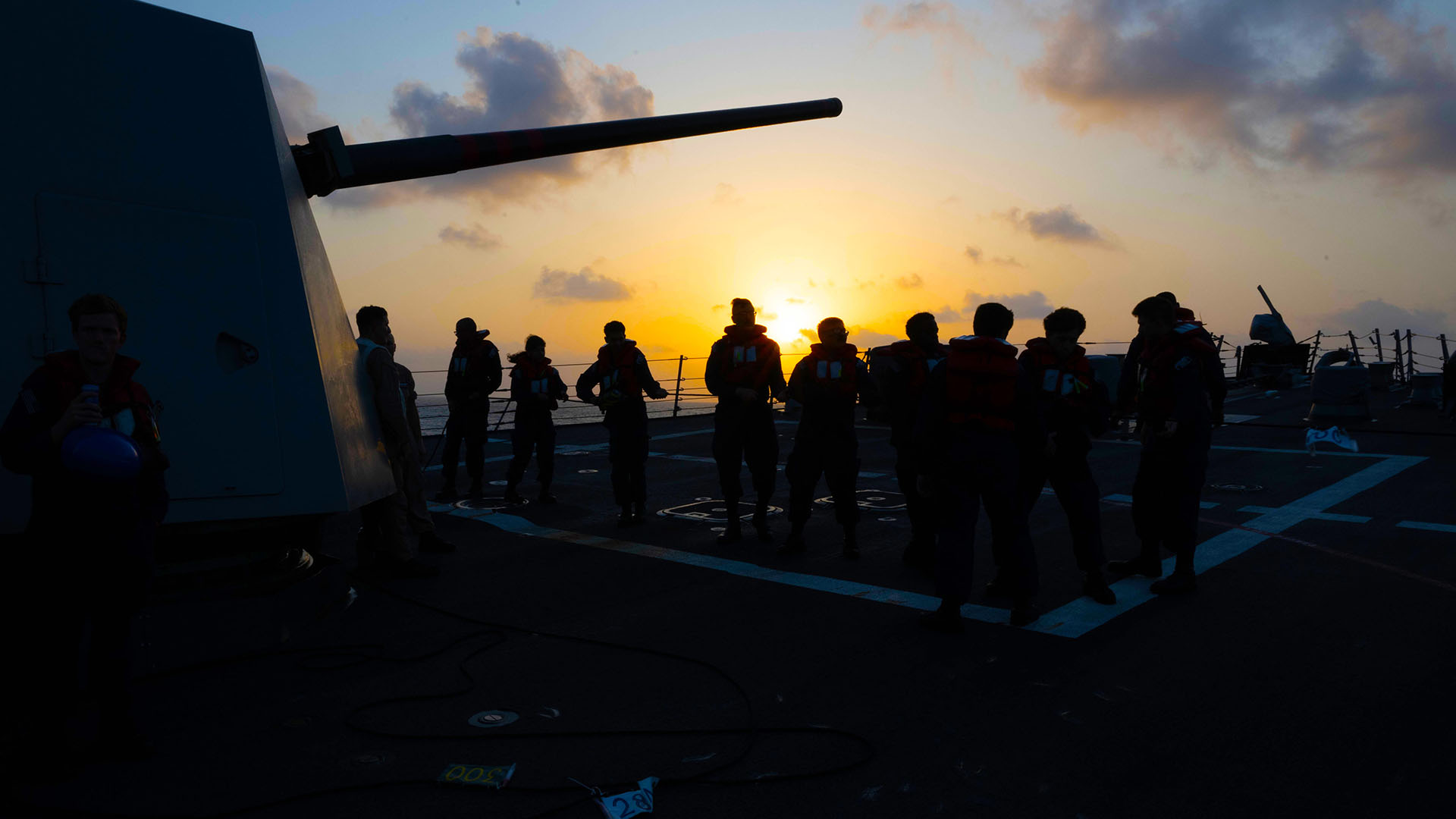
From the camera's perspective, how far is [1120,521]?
8.06 m

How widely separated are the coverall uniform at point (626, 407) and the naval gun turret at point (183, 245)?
13.1 feet

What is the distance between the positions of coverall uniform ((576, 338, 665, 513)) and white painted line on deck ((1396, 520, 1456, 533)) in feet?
21.2

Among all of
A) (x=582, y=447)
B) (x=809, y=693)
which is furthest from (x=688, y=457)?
(x=809, y=693)

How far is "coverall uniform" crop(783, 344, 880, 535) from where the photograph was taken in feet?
21.7

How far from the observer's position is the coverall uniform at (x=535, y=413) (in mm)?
9453

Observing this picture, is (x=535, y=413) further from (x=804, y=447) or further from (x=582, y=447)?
(x=582, y=447)

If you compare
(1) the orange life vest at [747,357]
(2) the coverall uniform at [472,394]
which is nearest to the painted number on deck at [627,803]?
(1) the orange life vest at [747,357]

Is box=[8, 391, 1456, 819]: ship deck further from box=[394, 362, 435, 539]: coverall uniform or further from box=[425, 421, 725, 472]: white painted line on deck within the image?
box=[425, 421, 725, 472]: white painted line on deck

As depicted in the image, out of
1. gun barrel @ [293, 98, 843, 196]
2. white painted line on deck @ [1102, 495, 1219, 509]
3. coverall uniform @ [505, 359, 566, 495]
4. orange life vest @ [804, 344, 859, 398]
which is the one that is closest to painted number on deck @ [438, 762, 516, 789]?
gun barrel @ [293, 98, 843, 196]

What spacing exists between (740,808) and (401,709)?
1.70m

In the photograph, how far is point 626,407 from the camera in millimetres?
8367

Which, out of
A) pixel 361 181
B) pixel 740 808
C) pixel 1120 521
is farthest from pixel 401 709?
pixel 1120 521

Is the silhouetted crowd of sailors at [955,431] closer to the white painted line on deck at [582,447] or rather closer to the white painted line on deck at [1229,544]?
the white painted line on deck at [1229,544]

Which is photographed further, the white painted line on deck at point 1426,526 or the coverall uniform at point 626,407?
the coverall uniform at point 626,407
